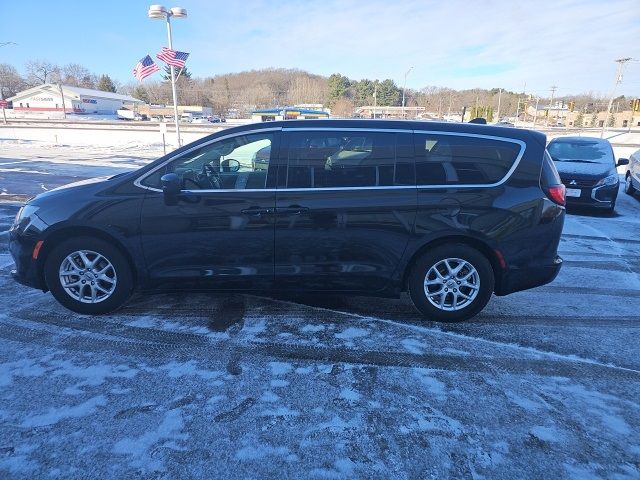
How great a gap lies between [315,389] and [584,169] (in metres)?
9.25

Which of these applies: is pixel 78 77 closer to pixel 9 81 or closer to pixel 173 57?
pixel 9 81

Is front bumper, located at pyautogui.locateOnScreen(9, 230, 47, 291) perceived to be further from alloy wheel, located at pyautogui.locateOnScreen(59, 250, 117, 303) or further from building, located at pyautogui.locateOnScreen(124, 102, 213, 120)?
building, located at pyautogui.locateOnScreen(124, 102, 213, 120)

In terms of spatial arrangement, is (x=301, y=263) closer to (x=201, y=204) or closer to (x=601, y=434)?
(x=201, y=204)

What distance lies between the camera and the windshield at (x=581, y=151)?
1050cm

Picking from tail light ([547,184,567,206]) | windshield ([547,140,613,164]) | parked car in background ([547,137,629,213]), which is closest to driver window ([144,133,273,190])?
tail light ([547,184,567,206])

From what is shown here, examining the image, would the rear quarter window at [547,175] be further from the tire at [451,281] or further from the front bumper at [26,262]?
the front bumper at [26,262]

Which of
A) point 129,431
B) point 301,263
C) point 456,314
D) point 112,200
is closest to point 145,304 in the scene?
point 112,200

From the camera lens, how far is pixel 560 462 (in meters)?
2.43

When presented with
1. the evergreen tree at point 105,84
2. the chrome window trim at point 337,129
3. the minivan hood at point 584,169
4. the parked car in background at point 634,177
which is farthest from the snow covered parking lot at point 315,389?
the evergreen tree at point 105,84

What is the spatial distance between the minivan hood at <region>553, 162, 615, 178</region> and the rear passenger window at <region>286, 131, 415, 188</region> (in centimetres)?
725

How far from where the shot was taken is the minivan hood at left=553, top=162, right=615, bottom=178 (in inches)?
372

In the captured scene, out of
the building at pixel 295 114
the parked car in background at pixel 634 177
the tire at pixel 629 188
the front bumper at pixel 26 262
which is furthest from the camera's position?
the tire at pixel 629 188

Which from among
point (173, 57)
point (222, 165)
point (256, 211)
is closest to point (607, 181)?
point (256, 211)

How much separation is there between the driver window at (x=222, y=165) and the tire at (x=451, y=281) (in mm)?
1684
